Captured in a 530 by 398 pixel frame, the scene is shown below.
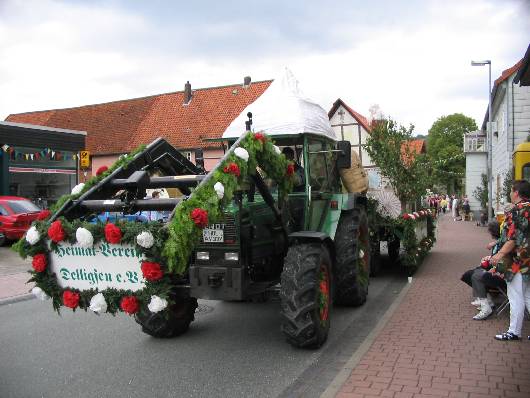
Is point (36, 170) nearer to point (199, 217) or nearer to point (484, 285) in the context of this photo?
point (484, 285)

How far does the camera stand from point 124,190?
17.4ft

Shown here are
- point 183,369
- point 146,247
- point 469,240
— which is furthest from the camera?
point 469,240

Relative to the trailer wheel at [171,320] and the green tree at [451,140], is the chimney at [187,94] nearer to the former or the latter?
the trailer wheel at [171,320]

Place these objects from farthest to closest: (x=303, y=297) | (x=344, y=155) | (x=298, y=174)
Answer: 1. (x=344, y=155)
2. (x=298, y=174)
3. (x=303, y=297)

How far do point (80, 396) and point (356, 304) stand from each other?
4.15 metres

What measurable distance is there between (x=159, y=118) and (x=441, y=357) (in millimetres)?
34043

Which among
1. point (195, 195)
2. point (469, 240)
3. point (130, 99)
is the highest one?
point (130, 99)

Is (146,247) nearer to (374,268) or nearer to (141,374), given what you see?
(141,374)

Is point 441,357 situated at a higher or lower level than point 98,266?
lower

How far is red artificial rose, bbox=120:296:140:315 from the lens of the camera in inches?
170

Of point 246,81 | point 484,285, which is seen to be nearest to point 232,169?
point 484,285

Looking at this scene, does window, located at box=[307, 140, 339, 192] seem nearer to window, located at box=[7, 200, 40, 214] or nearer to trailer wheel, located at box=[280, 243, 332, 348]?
trailer wheel, located at box=[280, 243, 332, 348]

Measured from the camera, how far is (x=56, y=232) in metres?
4.43

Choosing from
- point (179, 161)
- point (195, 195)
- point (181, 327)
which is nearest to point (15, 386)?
point (181, 327)
